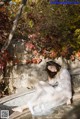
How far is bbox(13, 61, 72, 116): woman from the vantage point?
574 centimetres

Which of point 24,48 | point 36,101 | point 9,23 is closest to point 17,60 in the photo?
point 24,48

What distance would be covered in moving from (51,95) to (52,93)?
0.15 feet

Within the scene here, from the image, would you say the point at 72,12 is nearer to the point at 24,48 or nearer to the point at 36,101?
the point at 24,48

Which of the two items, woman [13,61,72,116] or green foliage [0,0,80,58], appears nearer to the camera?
woman [13,61,72,116]

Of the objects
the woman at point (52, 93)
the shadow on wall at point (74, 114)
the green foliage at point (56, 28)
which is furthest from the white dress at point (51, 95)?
the green foliage at point (56, 28)

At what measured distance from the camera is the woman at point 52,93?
5.74m

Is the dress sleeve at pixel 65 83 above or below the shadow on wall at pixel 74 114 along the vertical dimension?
above

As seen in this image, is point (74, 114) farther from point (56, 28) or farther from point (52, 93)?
point (56, 28)

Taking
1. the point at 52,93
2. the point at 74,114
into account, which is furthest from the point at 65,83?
the point at 74,114

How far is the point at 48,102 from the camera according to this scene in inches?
230

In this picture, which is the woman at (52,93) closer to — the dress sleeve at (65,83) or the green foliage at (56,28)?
the dress sleeve at (65,83)

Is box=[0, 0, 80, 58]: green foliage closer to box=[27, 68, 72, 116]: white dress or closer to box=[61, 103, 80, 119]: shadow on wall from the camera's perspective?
box=[27, 68, 72, 116]: white dress

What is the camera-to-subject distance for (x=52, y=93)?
5891mm

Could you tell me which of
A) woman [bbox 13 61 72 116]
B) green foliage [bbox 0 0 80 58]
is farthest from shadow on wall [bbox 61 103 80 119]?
green foliage [bbox 0 0 80 58]
